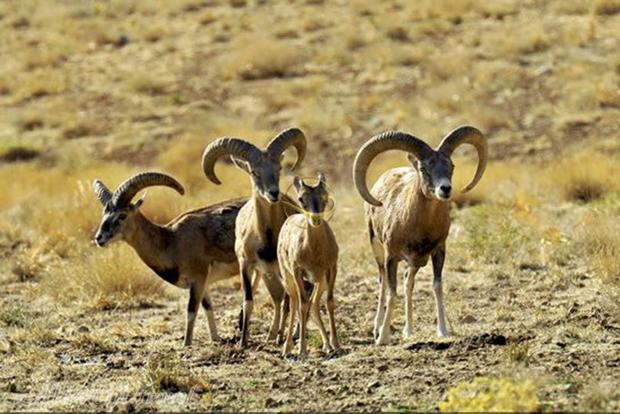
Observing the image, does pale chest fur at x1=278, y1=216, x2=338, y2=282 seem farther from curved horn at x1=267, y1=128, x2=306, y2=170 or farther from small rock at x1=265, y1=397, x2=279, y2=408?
small rock at x1=265, y1=397, x2=279, y2=408

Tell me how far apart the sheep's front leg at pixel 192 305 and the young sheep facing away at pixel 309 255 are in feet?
5.49

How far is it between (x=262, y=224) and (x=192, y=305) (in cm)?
137

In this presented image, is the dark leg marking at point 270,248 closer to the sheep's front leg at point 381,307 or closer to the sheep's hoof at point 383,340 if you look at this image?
the sheep's front leg at point 381,307

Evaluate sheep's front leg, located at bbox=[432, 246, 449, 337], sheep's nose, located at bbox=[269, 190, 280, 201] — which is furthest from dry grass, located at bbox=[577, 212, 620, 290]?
sheep's nose, located at bbox=[269, 190, 280, 201]

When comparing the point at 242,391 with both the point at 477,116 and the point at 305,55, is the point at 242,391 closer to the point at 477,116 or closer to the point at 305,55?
the point at 477,116

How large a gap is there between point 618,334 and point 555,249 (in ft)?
18.0

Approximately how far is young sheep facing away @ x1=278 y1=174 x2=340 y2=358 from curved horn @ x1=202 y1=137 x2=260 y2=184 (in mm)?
1112

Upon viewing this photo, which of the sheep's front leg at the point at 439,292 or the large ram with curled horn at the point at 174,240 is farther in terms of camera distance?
the large ram with curled horn at the point at 174,240

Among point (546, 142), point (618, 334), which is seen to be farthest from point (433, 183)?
point (546, 142)

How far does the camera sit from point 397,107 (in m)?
33.7

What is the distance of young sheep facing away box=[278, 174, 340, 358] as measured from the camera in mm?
12688

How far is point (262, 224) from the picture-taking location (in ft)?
46.2

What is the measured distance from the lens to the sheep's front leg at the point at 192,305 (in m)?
14.7

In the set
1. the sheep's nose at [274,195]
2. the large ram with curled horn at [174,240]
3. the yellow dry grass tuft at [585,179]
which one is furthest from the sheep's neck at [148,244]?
the yellow dry grass tuft at [585,179]
